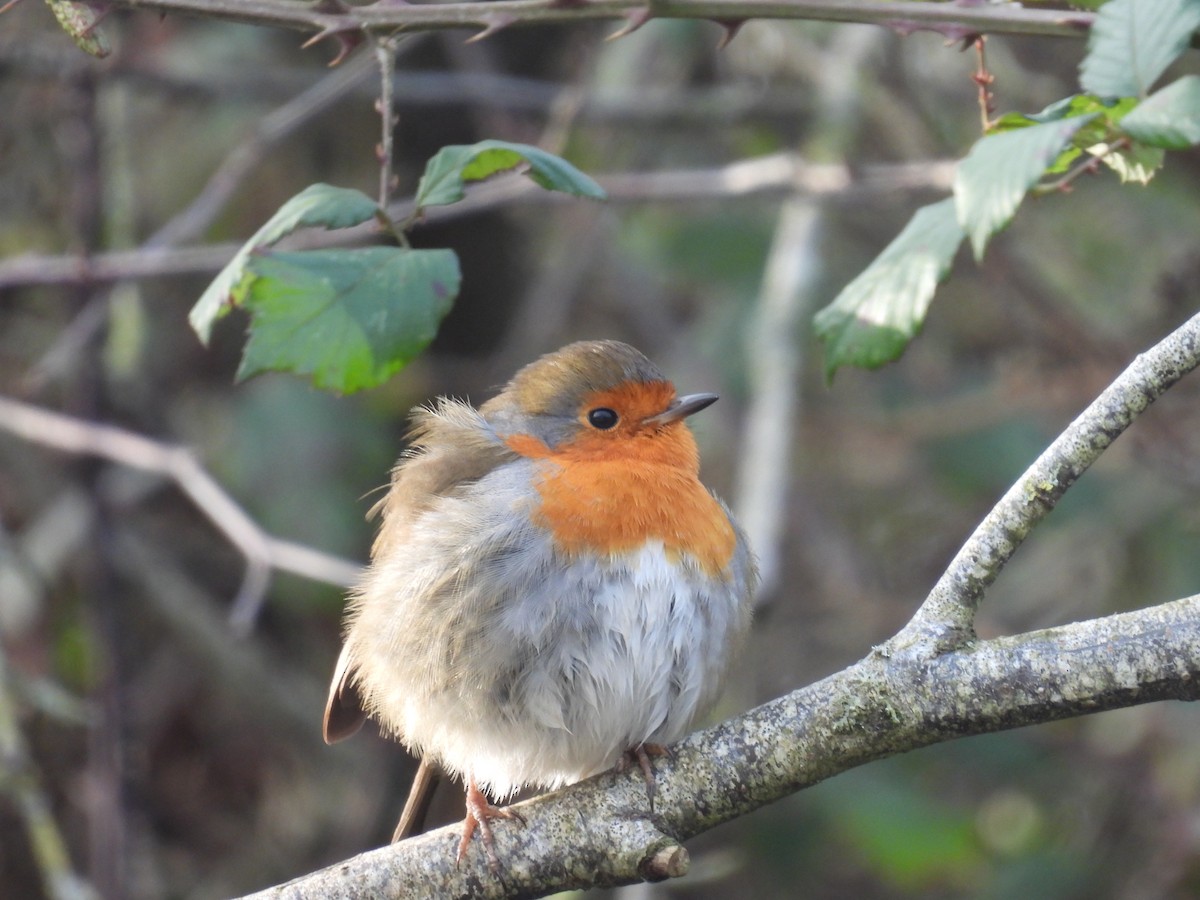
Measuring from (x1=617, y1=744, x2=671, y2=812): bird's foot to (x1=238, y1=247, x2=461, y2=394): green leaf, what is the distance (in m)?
0.83

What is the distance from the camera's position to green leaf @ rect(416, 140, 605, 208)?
6.57ft

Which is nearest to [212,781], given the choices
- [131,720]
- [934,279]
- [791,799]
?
[131,720]

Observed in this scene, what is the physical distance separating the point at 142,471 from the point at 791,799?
2946mm

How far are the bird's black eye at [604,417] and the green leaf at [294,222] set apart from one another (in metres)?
1.29

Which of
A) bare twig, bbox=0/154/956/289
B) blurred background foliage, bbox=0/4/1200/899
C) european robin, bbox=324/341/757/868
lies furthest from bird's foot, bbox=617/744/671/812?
blurred background foliage, bbox=0/4/1200/899

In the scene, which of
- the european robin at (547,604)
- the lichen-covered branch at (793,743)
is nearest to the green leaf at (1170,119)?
the lichen-covered branch at (793,743)

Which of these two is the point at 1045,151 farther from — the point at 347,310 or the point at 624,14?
the point at 347,310

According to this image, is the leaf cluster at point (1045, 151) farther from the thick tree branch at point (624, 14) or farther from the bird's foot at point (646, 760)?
the bird's foot at point (646, 760)

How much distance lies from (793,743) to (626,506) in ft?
2.94

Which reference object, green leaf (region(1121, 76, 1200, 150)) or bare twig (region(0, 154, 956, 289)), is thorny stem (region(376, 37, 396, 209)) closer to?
green leaf (region(1121, 76, 1200, 150))

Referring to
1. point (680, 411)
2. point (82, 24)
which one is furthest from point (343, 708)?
point (82, 24)

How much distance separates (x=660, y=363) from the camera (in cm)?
604

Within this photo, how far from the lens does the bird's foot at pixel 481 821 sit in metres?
2.36

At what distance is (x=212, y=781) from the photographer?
6.24 metres
